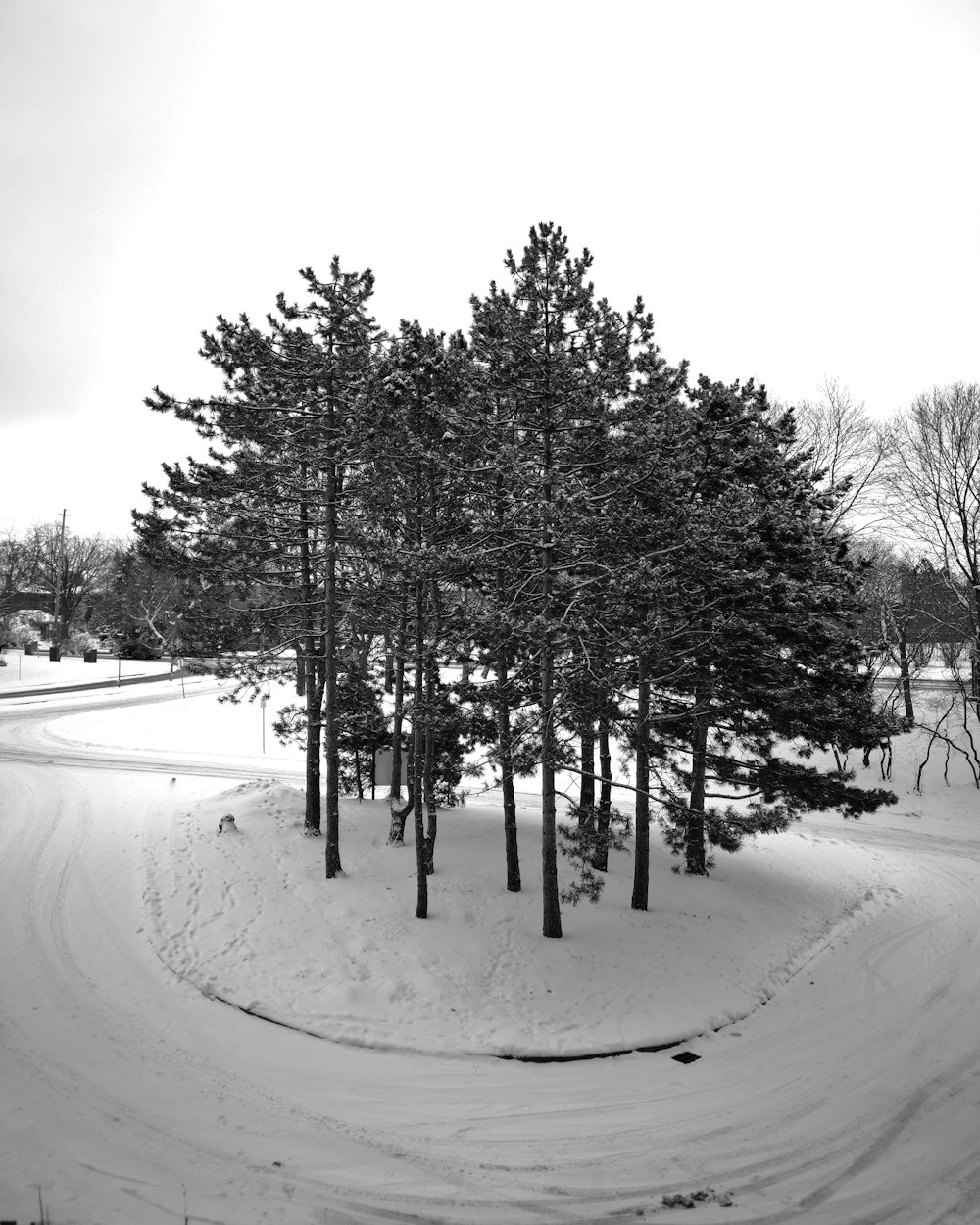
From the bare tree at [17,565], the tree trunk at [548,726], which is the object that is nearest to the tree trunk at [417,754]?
the tree trunk at [548,726]

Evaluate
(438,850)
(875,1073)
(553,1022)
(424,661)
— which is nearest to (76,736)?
(438,850)

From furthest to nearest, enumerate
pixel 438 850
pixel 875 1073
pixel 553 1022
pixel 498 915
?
pixel 438 850, pixel 498 915, pixel 553 1022, pixel 875 1073

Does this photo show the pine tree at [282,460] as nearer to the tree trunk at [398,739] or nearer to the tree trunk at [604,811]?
the tree trunk at [398,739]

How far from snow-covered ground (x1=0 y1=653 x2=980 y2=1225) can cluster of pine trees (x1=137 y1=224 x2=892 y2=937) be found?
1.29m

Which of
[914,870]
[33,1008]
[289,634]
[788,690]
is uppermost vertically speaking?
[289,634]

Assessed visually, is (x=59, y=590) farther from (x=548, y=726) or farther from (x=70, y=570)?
(x=548, y=726)

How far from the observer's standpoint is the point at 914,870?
17.4 metres

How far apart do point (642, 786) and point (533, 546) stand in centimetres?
522

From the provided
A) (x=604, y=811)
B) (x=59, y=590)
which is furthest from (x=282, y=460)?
(x=59, y=590)

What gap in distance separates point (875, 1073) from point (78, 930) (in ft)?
39.5

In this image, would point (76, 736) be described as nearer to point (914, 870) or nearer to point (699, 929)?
point (699, 929)

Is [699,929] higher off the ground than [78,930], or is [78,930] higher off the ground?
[78,930]

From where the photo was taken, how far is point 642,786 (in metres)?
12.6

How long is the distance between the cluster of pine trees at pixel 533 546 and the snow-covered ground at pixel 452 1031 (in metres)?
1.29
